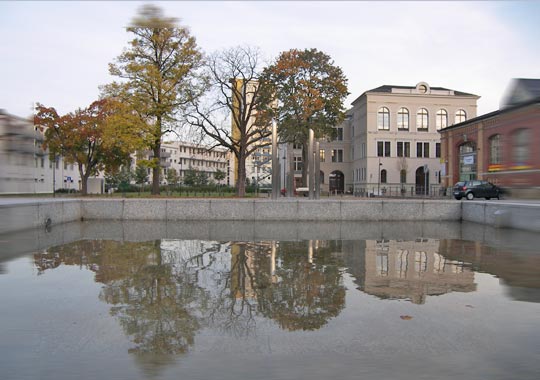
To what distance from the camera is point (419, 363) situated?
3.16 metres

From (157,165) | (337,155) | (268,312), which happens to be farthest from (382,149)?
(268,312)

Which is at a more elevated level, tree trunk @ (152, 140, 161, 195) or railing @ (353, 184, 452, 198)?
tree trunk @ (152, 140, 161, 195)

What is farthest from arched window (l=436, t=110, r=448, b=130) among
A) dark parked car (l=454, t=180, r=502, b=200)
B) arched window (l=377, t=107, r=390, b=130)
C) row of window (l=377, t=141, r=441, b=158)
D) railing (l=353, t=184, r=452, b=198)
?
dark parked car (l=454, t=180, r=502, b=200)

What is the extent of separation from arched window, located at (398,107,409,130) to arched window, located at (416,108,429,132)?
1613 mm

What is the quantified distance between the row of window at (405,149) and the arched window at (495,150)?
202ft

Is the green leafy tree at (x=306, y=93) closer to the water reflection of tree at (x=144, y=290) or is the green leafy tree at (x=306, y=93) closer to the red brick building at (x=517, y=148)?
the water reflection of tree at (x=144, y=290)

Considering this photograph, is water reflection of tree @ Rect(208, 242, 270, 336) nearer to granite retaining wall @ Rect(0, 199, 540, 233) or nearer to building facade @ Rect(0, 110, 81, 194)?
building facade @ Rect(0, 110, 81, 194)

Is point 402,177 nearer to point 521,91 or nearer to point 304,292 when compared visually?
point 304,292

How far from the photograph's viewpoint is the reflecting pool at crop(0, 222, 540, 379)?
3.13 meters

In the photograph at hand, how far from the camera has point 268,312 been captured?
439 cm

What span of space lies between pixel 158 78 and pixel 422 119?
46.3 m

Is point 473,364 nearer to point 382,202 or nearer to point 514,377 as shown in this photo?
point 514,377

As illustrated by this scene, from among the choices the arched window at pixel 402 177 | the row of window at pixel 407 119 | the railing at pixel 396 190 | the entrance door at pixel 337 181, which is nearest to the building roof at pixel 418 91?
the row of window at pixel 407 119

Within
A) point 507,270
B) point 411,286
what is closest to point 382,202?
point 507,270
